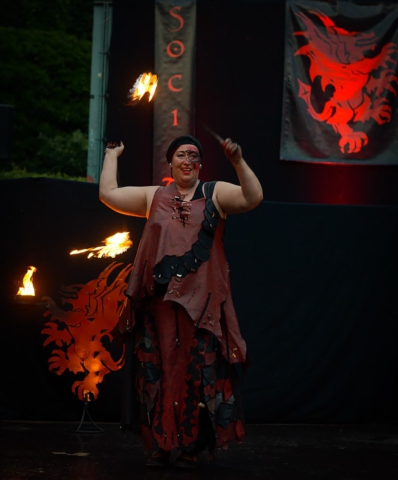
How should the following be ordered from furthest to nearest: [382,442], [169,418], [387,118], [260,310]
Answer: [387,118], [260,310], [382,442], [169,418]

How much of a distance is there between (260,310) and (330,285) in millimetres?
580

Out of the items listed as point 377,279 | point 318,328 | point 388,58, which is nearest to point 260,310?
point 318,328

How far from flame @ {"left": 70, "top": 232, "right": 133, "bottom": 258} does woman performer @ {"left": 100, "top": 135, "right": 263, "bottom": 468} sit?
59.8 inches

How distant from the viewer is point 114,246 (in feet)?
21.4

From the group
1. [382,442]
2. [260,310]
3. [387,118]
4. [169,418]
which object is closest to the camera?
[169,418]

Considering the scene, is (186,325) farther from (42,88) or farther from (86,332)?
(42,88)

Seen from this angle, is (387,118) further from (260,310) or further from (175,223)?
(175,223)

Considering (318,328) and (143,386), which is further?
(318,328)

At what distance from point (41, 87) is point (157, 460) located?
1817cm

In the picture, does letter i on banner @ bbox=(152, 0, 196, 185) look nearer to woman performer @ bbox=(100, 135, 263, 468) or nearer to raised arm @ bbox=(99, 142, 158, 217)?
raised arm @ bbox=(99, 142, 158, 217)

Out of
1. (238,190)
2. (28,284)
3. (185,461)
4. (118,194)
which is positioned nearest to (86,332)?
(28,284)

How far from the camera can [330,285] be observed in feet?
23.0

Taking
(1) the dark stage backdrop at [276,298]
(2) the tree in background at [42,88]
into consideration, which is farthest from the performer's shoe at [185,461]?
(2) the tree in background at [42,88]

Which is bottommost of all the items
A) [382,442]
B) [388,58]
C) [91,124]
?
[382,442]
